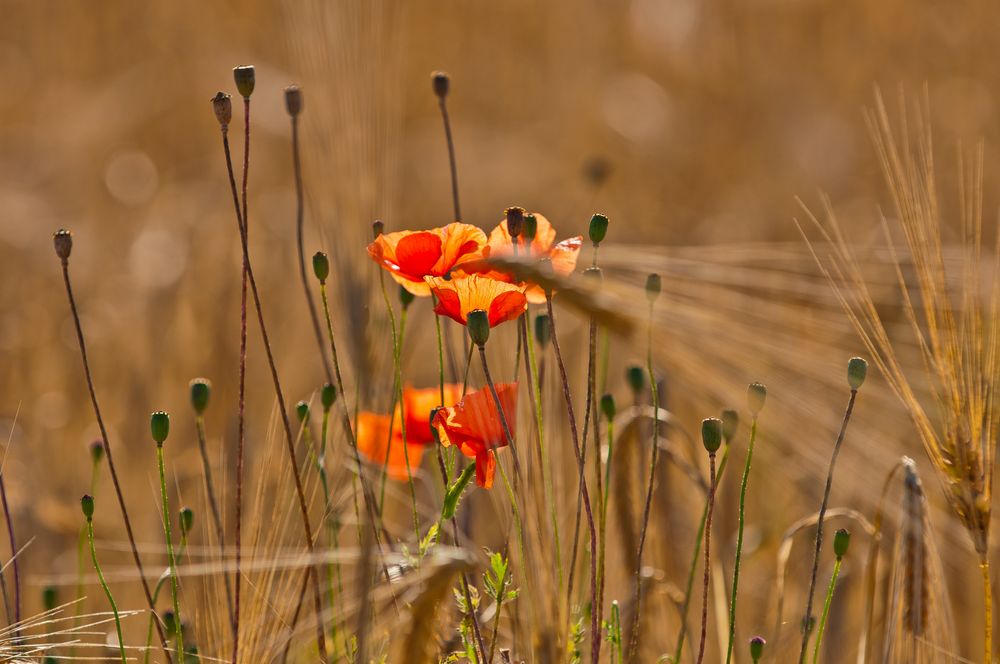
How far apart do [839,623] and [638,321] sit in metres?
1.00

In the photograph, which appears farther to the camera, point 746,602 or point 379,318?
point 746,602

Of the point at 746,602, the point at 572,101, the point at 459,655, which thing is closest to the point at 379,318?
the point at 459,655

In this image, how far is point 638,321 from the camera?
0.75m

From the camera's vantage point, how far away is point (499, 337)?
1.13 m

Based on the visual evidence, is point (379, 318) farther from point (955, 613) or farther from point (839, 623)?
point (955, 613)

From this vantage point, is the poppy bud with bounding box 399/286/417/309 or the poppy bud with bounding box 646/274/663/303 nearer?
the poppy bud with bounding box 646/274/663/303

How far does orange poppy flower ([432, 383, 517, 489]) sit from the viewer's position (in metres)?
0.92

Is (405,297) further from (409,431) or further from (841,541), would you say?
(841,541)

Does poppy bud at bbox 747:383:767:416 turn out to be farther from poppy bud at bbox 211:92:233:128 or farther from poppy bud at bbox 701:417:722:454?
poppy bud at bbox 211:92:233:128

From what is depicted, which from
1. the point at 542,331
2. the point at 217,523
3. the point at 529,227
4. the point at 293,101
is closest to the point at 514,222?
the point at 529,227

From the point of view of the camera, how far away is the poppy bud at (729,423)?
3.03 feet

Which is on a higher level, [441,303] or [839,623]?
[441,303]

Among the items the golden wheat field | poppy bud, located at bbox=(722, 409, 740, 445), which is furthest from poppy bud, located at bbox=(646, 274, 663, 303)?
poppy bud, located at bbox=(722, 409, 740, 445)

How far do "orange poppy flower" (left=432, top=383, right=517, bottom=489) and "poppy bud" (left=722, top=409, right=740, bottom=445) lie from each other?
15 centimetres
